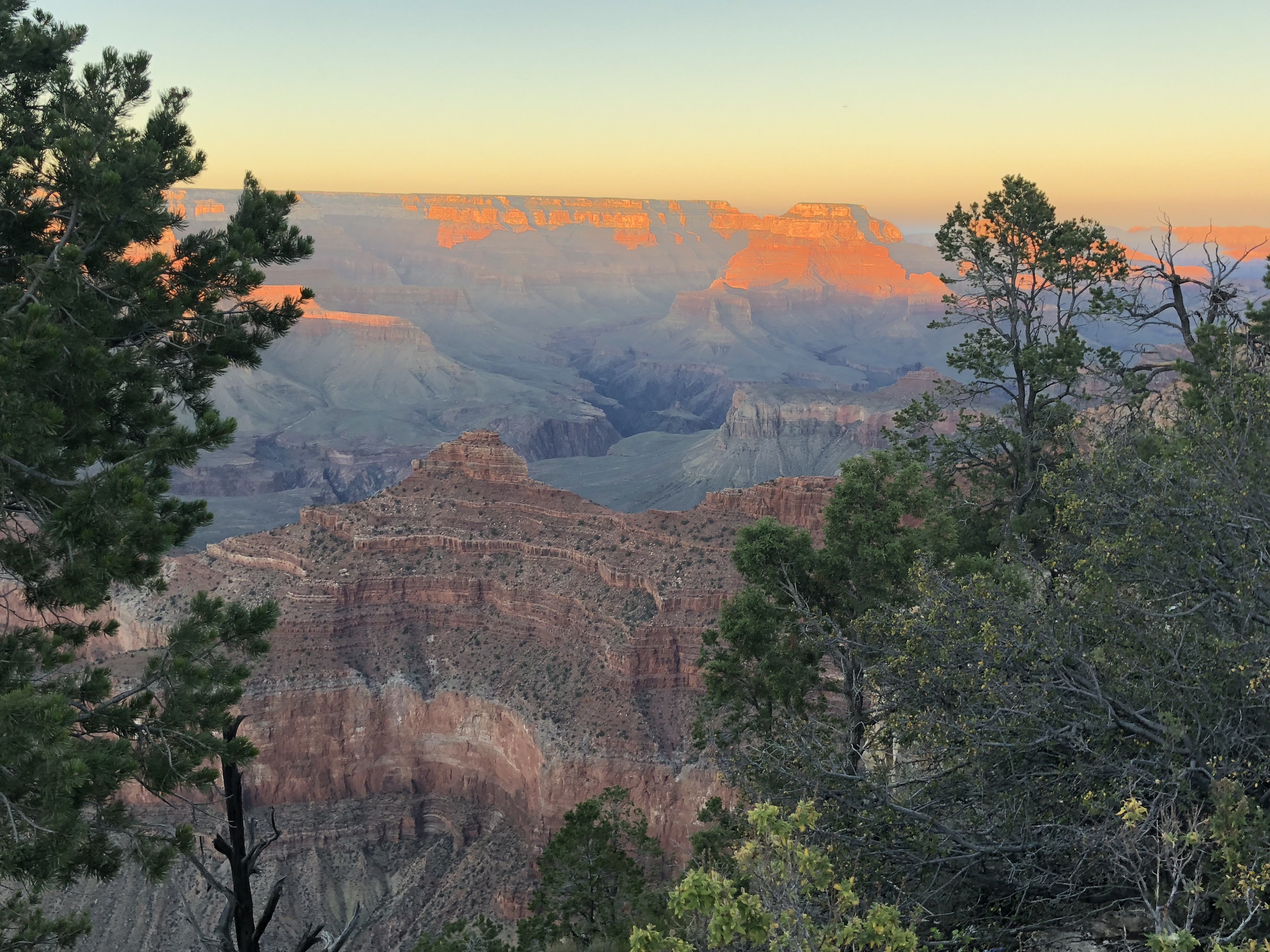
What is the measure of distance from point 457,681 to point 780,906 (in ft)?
117

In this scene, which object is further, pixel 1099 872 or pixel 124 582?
pixel 124 582

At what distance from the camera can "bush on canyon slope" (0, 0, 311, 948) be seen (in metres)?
10.1

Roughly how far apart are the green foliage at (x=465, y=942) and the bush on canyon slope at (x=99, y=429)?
29.4 feet

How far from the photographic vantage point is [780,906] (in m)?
7.63

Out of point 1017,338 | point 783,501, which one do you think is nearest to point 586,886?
point 1017,338

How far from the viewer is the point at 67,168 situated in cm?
1221

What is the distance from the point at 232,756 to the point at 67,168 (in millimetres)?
8249

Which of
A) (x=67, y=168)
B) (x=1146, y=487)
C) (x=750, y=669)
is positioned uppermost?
(x=67, y=168)

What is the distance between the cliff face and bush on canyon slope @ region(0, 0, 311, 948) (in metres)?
24.2

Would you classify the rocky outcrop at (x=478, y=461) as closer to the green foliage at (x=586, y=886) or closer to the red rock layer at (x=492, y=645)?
the red rock layer at (x=492, y=645)

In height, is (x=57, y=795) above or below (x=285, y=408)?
above

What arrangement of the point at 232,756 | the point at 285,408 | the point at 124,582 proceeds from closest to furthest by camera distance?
1. the point at 232,756
2. the point at 124,582
3. the point at 285,408

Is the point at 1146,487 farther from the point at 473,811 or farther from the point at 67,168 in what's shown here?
the point at 473,811

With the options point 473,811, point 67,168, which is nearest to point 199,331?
point 67,168
